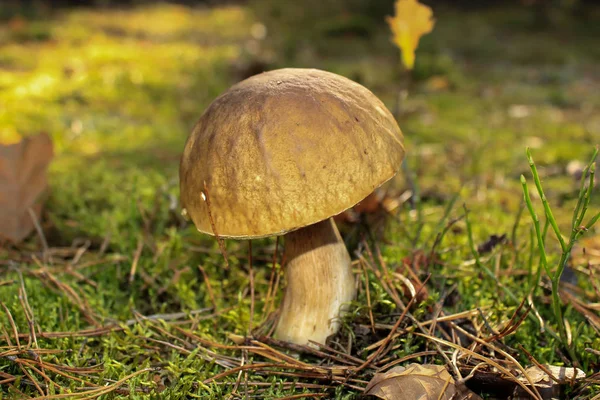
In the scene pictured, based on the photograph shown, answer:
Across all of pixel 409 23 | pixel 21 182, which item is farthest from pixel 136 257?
pixel 409 23

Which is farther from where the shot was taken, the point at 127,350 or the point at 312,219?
the point at 127,350

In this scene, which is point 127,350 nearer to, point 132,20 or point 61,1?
point 132,20

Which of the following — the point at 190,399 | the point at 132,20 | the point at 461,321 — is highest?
the point at 132,20

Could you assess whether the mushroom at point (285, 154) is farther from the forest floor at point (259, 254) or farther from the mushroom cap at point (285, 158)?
the forest floor at point (259, 254)

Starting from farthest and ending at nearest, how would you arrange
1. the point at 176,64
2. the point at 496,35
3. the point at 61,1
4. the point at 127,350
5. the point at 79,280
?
1. the point at 61,1
2. the point at 496,35
3. the point at 176,64
4. the point at 79,280
5. the point at 127,350

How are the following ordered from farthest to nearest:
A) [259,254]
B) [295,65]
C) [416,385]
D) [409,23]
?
1. [295,65]
2. [259,254]
3. [409,23]
4. [416,385]

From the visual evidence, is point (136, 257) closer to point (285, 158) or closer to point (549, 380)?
point (285, 158)

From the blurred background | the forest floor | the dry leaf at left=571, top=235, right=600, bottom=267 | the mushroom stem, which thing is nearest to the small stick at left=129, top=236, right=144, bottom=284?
the forest floor

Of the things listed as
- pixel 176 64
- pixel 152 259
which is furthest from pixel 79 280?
pixel 176 64
